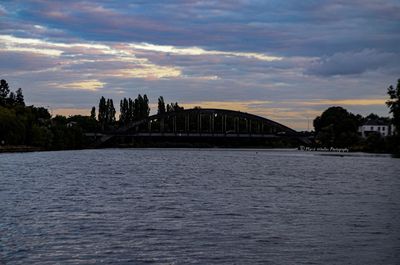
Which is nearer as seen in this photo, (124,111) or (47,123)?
(47,123)

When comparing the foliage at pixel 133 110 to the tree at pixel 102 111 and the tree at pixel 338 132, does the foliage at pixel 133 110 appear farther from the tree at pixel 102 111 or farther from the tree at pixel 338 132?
the tree at pixel 338 132

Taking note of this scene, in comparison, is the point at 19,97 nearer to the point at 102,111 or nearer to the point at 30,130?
the point at 102,111

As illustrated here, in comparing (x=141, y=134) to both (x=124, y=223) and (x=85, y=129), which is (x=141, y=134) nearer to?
(x=85, y=129)

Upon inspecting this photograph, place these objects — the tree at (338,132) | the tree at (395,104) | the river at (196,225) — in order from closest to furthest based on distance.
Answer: the river at (196,225) → the tree at (395,104) → the tree at (338,132)

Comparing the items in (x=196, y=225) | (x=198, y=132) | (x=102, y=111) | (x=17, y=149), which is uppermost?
(x=102, y=111)

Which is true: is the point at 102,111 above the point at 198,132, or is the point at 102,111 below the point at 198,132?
above

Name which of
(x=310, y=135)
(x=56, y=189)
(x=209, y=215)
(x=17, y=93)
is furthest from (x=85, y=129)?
(x=209, y=215)

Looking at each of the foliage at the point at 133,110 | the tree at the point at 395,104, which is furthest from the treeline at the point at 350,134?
the foliage at the point at 133,110

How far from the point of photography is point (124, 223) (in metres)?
25.2

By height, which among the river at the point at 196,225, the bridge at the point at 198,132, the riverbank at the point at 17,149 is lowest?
the river at the point at 196,225

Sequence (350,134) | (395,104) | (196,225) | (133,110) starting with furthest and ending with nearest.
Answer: (133,110)
(350,134)
(395,104)
(196,225)

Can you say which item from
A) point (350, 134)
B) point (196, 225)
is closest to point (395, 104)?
point (350, 134)

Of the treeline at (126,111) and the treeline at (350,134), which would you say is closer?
the treeline at (350,134)

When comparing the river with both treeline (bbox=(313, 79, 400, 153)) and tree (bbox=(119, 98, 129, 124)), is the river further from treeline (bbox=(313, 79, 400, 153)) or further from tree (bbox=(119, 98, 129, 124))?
tree (bbox=(119, 98, 129, 124))
